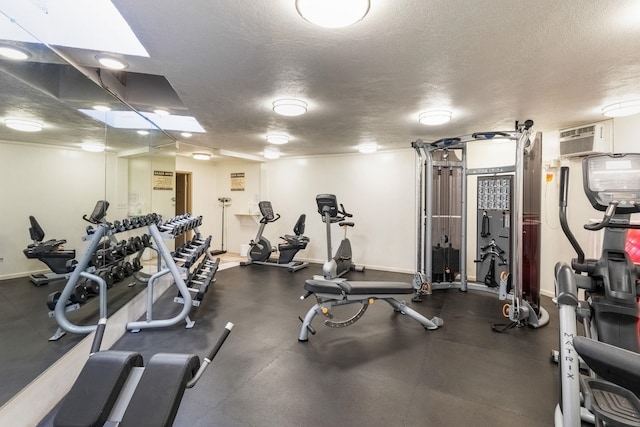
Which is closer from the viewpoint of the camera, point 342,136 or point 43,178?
point 43,178

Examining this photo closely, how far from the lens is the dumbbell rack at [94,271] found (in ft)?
8.41

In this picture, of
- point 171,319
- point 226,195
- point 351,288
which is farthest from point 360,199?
point 171,319

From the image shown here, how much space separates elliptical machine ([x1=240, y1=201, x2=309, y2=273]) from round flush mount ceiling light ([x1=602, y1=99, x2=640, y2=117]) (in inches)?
182

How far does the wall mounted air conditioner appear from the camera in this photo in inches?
141

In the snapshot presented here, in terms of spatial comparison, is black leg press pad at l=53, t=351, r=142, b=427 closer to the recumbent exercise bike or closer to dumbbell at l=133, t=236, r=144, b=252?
the recumbent exercise bike

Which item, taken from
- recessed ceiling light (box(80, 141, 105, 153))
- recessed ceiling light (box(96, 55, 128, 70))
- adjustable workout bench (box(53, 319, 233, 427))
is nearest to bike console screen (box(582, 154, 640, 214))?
adjustable workout bench (box(53, 319, 233, 427))

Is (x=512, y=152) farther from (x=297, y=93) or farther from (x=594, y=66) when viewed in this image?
(x=297, y=93)

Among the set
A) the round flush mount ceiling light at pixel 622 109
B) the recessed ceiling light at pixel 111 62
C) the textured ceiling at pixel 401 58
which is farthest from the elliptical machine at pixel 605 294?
the recessed ceiling light at pixel 111 62

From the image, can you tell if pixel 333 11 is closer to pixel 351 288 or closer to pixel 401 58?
pixel 401 58

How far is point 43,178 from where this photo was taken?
8.04 feet

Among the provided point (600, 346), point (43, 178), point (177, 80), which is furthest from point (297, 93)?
point (600, 346)

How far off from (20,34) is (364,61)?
2181 mm

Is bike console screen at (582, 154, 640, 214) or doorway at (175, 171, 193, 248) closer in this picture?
bike console screen at (582, 154, 640, 214)

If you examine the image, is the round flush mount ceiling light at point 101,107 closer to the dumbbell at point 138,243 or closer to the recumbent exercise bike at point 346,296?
the dumbbell at point 138,243
